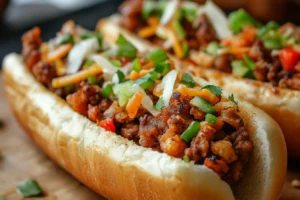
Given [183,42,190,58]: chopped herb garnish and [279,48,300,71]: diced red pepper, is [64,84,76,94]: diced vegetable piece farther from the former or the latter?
[279,48,300,71]: diced red pepper

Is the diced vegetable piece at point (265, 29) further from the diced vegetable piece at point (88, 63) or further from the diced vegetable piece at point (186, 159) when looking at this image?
the diced vegetable piece at point (186, 159)

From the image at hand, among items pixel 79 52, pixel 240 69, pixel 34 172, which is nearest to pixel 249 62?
pixel 240 69

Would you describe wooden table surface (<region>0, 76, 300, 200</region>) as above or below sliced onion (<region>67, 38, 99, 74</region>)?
below

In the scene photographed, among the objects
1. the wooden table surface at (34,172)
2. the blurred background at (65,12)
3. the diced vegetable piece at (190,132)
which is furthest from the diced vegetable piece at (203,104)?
the blurred background at (65,12)

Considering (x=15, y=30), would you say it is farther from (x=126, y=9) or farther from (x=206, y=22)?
(x=206, y=22)

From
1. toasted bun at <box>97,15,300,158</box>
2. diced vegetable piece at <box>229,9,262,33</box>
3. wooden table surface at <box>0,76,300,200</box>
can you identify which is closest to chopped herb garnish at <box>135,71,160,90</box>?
toasted bun at <box>97,15,300,158</box>

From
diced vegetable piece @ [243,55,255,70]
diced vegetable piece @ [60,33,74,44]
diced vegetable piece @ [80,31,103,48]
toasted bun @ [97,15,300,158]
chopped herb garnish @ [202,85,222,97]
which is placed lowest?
toasted bun @ [97,15,300,158]

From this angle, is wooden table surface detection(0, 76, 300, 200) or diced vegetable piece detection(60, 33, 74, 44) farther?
diced vegetable piece detection(60, 33, 74, 44)
